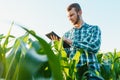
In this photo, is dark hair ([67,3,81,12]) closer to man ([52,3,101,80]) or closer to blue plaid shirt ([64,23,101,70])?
man ([52,3,101,80])

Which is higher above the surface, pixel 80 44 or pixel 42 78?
pixel 80 44

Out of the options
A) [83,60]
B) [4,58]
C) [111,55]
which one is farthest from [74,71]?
[111,55]

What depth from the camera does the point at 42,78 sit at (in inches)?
30.0

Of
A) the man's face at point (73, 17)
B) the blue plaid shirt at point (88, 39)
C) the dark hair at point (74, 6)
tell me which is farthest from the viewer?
the dark hair at point (74, 6)

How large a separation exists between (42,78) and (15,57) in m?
0.07

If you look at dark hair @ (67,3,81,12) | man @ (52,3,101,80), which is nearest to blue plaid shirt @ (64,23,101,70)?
man @ (52,3,101,80)

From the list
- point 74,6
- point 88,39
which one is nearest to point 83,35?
point 88,39

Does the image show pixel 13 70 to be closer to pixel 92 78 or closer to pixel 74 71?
pixel 74 71

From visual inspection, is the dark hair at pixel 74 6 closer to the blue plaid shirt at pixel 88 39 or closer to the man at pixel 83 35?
the man at pixel 83 35

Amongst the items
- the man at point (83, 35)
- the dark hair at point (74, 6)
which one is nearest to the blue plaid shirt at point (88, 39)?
the man at point (83, 35)

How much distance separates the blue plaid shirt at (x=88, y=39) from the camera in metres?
2.41

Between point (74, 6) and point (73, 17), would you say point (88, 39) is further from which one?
point (74, 6)

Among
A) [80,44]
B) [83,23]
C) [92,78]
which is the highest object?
[83,23]

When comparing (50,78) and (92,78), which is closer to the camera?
(50,78)
